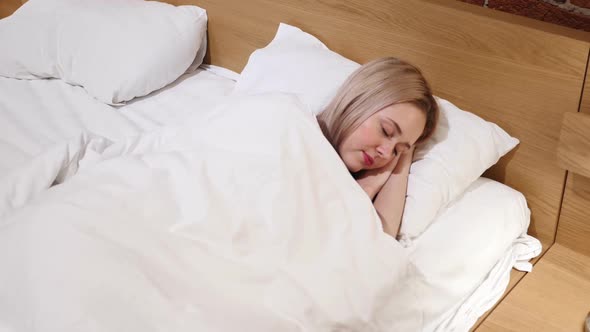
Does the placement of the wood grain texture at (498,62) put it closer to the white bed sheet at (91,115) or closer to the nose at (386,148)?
the white bed sheet at (91,115)

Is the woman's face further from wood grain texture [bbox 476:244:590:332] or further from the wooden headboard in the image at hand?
wood grain texture [bbox 476:244:590:332]

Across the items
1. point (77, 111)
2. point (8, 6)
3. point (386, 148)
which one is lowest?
point (8, 6)

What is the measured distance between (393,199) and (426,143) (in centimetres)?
18

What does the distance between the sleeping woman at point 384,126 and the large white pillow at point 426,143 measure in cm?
3

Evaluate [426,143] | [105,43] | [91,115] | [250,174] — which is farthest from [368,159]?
[105,43]

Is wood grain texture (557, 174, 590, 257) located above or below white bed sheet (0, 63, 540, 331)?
above

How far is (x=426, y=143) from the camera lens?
144 centimetres

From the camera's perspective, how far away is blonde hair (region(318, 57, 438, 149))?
1351 mm

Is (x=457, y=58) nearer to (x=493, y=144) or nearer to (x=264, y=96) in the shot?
(x=493, y=144)

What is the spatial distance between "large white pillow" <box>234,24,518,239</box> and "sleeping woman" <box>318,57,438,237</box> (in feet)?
0.11

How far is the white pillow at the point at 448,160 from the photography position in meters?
1.33

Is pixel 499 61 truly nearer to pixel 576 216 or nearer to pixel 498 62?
pixel 498 62

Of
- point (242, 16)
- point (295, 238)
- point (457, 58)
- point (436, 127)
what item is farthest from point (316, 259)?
point (242, 16)

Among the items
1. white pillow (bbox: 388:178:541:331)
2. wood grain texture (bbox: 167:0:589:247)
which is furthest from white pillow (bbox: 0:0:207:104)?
white pillow (bbox: 388:178:541:331)
